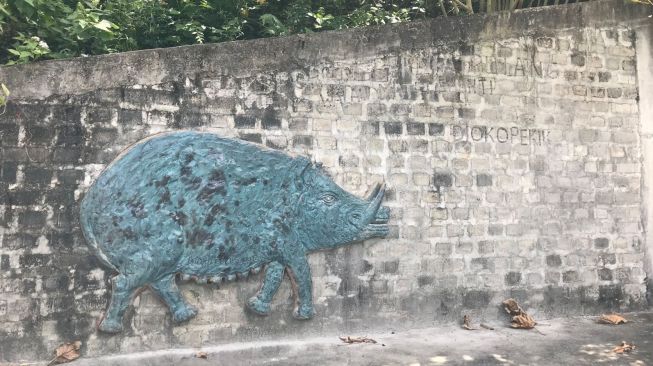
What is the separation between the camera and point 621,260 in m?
5.75

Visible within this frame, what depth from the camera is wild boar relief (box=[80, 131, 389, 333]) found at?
437 cm

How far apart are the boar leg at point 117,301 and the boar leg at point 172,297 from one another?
0.62 feet

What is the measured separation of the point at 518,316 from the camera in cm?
531

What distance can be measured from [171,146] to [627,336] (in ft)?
15.7

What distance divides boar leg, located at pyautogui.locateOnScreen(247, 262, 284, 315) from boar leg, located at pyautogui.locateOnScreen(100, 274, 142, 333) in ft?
3.43

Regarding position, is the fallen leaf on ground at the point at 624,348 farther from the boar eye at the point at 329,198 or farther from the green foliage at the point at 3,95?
the green foliage at the point at 3,95

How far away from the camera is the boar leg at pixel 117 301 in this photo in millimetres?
4344

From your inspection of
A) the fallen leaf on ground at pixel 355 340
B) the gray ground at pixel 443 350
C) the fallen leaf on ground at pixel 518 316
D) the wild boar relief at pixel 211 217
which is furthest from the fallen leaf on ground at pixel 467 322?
the wild boar relief at pixel 211 217

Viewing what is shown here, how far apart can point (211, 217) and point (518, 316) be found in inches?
130

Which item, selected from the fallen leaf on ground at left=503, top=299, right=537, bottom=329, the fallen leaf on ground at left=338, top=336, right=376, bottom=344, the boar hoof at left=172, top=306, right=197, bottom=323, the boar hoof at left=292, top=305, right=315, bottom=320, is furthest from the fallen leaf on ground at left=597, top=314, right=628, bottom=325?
the boar hoof at left=172, top=306, right=197, bottom=323

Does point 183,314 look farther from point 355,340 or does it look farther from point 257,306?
point 355,340

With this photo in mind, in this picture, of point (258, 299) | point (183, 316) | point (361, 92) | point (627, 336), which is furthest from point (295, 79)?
point (627, 336)

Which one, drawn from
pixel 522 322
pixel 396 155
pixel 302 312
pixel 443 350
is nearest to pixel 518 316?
pixel 522 322

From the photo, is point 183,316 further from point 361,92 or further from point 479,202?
point 479,202
